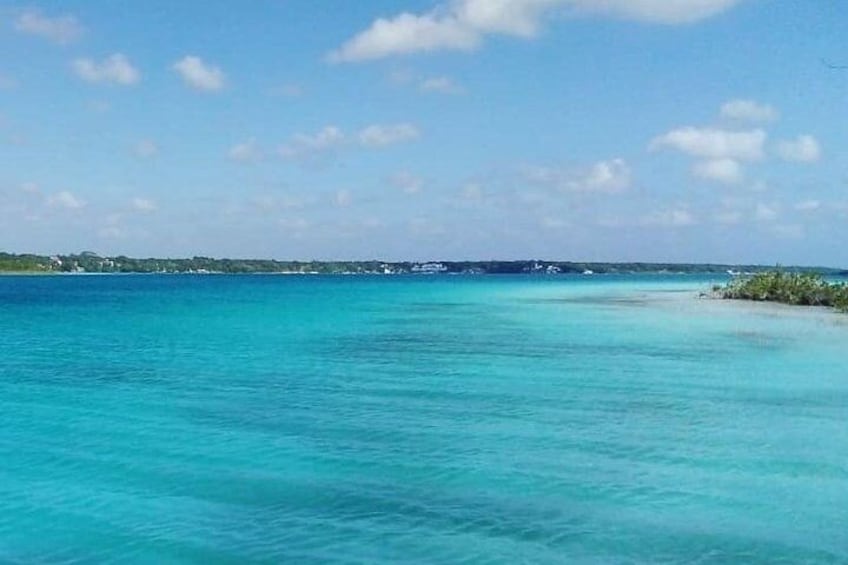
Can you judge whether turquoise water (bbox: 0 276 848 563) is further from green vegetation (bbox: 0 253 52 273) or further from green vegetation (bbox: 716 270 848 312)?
green vegetation (bbox: 0 253 52 273)

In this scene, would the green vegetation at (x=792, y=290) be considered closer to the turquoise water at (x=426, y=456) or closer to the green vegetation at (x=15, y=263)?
the turquoise water at (x=426, y=456)

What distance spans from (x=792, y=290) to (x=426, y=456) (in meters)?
52.7

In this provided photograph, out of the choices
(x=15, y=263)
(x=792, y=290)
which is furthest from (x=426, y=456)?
(x=15, y=263)

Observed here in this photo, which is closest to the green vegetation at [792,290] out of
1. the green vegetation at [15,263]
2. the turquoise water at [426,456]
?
the turquoise water at [426,456]

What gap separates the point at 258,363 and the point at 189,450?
12819 millimetres

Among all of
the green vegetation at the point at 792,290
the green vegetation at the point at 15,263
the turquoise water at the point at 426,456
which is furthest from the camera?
the green vegetation at the point at 15,263

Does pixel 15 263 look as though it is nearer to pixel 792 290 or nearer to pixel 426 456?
pixel 792 290

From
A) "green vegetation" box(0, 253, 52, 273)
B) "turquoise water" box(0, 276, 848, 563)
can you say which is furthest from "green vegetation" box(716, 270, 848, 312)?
"green vegetation" box(0, 253, 52, 273)

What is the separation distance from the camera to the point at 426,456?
14008mm

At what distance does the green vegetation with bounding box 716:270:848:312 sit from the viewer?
56.7m

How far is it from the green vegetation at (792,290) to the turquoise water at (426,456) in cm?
2922

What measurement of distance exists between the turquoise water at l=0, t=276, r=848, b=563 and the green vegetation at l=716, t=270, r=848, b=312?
1150 inches

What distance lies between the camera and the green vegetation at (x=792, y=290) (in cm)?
5668

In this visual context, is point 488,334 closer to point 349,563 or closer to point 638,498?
point 638,498
